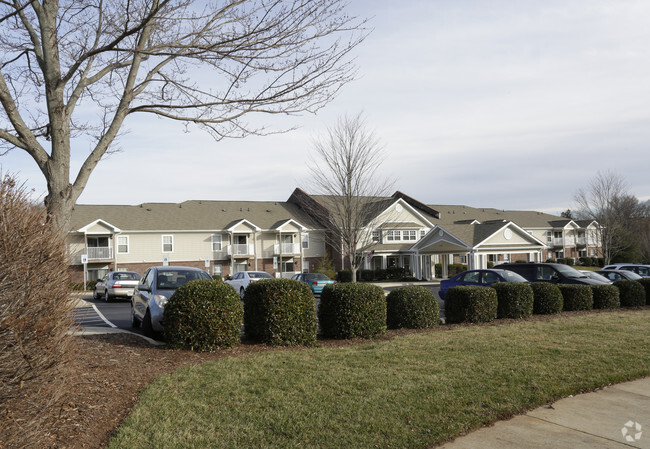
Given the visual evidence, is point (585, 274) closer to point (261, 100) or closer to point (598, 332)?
point (598, 332)

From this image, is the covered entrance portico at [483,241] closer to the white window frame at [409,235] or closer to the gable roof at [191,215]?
the white window frame at [409,235]

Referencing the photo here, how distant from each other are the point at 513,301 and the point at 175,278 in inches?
320

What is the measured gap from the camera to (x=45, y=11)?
28.6 ft

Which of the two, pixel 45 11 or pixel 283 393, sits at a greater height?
pixel 45 11

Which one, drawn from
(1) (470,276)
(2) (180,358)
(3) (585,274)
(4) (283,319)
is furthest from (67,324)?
(3) (585,274)

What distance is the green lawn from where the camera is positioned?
4.94m

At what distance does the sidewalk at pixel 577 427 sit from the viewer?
485 cm

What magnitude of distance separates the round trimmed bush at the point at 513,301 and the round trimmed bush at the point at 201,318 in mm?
7220

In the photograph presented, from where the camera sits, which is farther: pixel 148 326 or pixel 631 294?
pixel 631 294

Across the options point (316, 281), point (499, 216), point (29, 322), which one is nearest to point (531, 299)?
point (29, 322)

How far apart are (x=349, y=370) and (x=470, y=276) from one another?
12400 mm

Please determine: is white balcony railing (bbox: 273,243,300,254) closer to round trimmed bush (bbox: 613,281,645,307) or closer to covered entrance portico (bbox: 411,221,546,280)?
covered entrance portico (bbox: 411,221,546,280)

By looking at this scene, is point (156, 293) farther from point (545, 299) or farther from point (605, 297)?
point (605, 297)

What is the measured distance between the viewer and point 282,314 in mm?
9328
